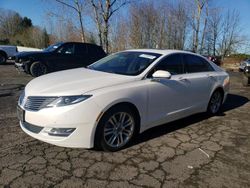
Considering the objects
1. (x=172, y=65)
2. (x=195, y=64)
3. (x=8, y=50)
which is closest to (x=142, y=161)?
(x=172, y=65)

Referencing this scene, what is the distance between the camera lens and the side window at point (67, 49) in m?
11.2

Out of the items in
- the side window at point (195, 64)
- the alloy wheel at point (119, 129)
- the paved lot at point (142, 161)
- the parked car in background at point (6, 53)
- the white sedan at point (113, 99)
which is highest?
the parked car in background at point (6, 53)

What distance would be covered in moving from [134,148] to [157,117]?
0.72 metres

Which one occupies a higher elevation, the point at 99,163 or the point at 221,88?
the point at 221,88

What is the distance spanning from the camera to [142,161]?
3637mm

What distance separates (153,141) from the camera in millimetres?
4359

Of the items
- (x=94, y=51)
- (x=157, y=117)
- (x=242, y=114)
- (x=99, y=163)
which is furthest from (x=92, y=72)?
(x=94, y=51)

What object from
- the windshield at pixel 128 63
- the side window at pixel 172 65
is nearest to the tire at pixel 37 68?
the windshield at pixel 128 63

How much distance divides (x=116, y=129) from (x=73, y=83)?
0.94 meters

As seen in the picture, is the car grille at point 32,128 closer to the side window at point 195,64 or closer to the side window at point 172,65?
the side window at point 172,65

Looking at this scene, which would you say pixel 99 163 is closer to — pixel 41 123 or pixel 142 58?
pixel 41 123

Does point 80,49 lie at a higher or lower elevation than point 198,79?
higher

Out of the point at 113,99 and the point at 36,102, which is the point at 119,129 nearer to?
the point at 113,99

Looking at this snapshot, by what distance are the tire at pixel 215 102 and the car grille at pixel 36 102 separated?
3.84 metres
